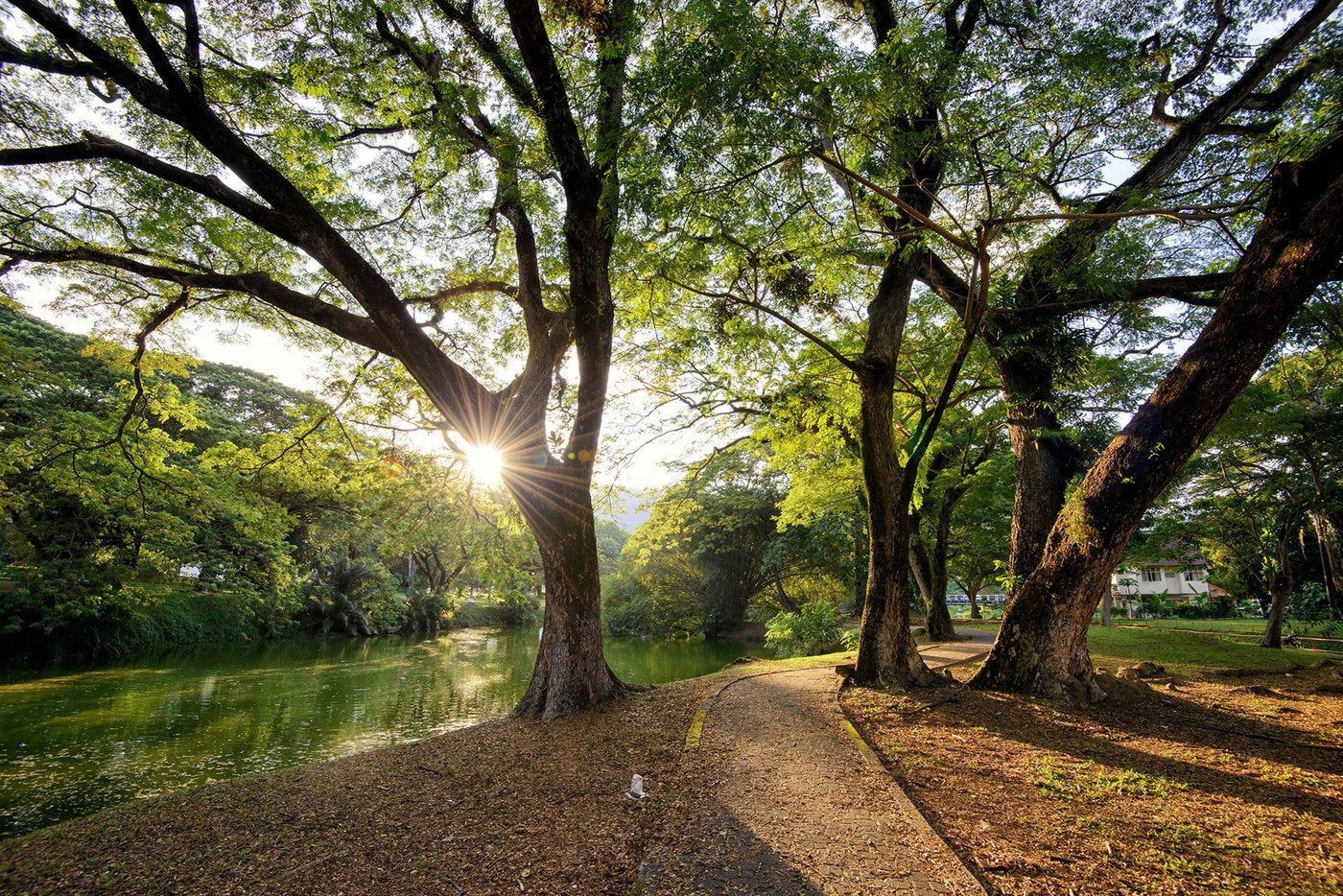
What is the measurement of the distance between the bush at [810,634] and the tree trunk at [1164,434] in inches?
302

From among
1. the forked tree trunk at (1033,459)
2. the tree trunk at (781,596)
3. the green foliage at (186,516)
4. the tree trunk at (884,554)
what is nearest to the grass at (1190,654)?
the forked tree trunk at (1033,459)

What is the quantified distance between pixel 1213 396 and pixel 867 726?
4326 millimetres

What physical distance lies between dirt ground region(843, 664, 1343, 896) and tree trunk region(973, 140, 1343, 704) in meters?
0.52

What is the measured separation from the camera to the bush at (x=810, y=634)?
13188mm

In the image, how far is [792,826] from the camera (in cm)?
294

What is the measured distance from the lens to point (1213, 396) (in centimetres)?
464

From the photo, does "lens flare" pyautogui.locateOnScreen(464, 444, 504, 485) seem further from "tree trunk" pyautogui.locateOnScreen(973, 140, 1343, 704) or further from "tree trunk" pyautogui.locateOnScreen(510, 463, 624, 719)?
"tree trunk" pyautogui.locateOnScreen(973, 140, 1343, 704)

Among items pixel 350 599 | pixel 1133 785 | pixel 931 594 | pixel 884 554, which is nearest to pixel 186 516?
pixel 350 599

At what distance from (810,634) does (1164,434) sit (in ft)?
32.6

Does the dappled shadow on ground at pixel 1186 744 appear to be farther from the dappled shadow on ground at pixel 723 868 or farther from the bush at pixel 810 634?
the bush at pixel 810 634

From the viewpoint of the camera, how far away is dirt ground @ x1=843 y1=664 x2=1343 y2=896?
2.47 metres

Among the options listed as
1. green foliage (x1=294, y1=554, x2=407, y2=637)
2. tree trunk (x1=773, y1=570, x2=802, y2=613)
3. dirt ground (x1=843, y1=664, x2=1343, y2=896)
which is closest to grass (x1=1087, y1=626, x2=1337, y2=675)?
dirt ground (x1=843, y1=664, x2=1343, y2=896)

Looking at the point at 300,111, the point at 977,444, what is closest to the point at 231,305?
the point at 300,111

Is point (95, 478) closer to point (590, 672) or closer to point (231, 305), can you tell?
point (231, 305)
